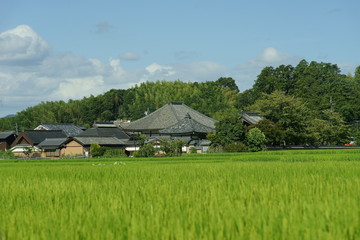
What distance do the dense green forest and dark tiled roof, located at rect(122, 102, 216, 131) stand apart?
4859mm

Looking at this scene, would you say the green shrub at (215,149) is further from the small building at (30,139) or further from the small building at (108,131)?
the small building at (30,139)

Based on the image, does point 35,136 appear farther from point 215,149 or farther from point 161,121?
point 215,149

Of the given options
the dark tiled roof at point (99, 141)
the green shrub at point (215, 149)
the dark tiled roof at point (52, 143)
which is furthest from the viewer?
the dark tiled roof at point (52, 143)

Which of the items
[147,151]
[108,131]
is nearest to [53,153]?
[108,131]

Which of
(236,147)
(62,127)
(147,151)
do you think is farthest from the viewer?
(62,127)

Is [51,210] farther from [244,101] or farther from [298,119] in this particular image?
[244,101]

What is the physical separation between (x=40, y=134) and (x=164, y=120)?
14.3 meters

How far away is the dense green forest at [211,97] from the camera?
61.3 meters

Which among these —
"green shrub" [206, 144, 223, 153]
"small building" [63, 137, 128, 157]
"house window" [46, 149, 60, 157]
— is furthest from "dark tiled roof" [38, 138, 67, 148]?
"green shrub" [206, 144, 223, 153]

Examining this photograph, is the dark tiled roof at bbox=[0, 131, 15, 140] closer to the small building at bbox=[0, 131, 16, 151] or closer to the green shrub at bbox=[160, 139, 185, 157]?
the small building at bbox=[0, 131, 16, 151]

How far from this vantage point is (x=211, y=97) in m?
71.6

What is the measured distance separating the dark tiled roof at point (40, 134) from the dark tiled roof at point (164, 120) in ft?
27.7

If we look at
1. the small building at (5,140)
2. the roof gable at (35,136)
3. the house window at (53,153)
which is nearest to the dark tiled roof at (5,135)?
the small building at (5,140)

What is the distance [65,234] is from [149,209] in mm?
1255
